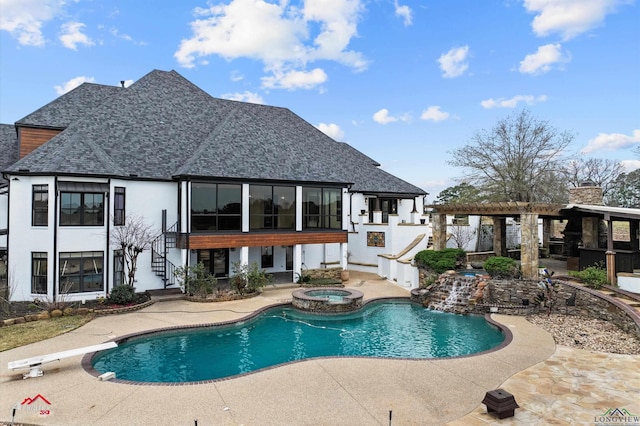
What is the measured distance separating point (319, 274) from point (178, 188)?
950cm

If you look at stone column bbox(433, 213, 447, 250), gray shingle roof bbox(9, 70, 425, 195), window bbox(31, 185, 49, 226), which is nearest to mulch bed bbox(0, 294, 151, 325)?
window bbox(31, 185, 49, 226)

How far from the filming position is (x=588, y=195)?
21219 mm

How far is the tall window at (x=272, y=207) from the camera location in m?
20.4

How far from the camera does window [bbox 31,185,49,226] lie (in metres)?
16.5

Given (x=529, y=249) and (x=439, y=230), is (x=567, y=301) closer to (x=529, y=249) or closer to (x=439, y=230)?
(x=529, y=249)

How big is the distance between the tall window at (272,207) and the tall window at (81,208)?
7149 mm

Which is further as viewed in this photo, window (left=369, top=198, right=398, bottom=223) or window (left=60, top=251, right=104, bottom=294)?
window (left=369, top=198, right=398, bottom=223)

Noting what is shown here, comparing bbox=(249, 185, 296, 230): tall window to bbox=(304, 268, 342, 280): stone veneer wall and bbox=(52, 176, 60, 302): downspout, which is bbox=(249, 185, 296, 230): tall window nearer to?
bbox=(304, 268, 342, 280): stone veneer wall

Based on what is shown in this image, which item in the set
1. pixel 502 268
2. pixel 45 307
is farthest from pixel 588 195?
pixel 45 307

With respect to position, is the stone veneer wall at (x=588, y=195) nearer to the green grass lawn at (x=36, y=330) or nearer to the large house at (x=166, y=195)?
the large house at (x=166, y=195)

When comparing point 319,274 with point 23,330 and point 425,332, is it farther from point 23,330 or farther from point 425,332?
point 23,330

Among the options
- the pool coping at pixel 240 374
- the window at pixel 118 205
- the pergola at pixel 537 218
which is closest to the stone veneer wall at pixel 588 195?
the pergola at pixel 537 218

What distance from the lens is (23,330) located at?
42.5 feet

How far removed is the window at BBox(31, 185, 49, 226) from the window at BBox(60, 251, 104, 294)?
1757 mm
